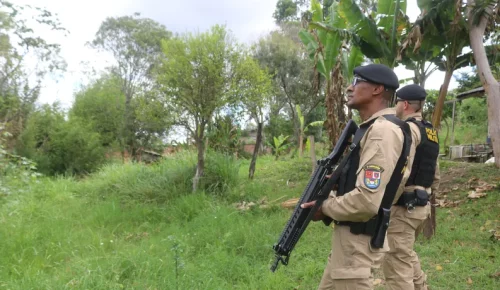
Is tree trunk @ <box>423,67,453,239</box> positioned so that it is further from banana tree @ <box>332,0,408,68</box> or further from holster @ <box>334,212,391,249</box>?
holster @ <box>334,212,391,249</box>

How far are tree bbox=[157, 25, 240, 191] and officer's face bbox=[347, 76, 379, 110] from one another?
480 centimetres

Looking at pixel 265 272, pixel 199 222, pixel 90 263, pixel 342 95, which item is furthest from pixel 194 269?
pixel 342 95

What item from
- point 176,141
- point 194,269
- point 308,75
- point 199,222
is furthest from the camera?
point 308,75

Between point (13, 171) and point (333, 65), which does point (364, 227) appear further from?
point (13, 171)

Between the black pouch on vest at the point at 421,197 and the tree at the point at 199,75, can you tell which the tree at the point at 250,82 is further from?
the black pouch on vest at the point at 421,197

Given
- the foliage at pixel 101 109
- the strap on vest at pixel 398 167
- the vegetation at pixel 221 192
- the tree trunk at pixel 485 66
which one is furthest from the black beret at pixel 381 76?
the foliage at pixel 101 109

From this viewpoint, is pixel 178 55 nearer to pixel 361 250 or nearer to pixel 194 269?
pixel 194 269

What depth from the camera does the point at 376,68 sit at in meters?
1.79

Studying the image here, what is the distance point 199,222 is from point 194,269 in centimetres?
159

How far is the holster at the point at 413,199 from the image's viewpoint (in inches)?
103

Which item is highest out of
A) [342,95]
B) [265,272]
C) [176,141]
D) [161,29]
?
[161,29]

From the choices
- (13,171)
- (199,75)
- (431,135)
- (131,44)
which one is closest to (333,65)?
(199,75)

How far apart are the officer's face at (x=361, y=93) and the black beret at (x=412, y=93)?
127 centimetres

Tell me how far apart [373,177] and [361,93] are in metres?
0.46
